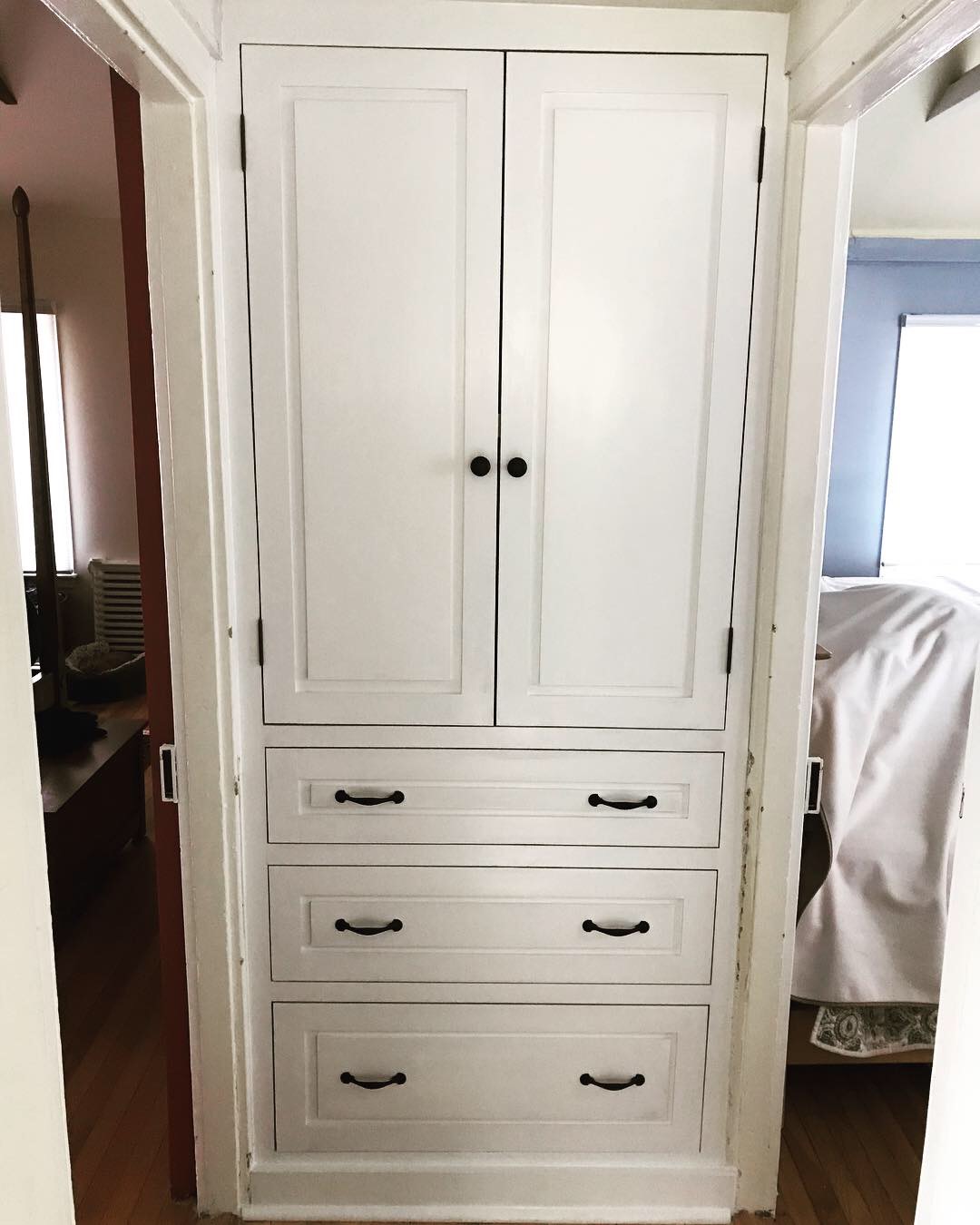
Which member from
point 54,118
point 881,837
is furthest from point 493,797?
point 54,118

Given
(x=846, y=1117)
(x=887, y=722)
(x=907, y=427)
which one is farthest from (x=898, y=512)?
(x=846, y=1117)

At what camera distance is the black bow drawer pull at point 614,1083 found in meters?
1.75

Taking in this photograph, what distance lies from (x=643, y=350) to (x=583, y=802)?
31.8 inches

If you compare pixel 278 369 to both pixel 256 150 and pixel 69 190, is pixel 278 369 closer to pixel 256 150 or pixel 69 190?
pixel 256 150

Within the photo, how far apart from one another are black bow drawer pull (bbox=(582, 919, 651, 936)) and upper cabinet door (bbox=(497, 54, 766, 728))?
388mm

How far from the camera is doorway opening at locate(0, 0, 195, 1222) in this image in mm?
1645

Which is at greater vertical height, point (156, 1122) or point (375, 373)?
point (375, 373)

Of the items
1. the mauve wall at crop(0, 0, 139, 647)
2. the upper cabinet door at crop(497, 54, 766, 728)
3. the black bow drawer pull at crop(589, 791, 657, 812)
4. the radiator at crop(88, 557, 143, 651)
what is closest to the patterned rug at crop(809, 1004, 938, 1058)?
the black bow drawer pull at crop(589, 791, 657, 812)

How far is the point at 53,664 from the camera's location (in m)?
3.58

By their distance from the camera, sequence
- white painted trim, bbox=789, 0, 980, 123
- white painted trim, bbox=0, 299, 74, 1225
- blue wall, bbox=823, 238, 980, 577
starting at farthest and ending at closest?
blue wall, bbox=823, 238, 980, 577 → white painted trim, bbox=789, 0, 980, 123 → white painted trim, bbox=0, 299, 74, 1225

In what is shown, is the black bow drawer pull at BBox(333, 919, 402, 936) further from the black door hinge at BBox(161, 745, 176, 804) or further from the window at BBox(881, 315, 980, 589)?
the window at BBox(881, 315, 980, 589)

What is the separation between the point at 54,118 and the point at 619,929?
4.16 metres

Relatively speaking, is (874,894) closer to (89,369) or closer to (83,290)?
(89,369)

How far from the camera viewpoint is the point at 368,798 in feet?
5.44
